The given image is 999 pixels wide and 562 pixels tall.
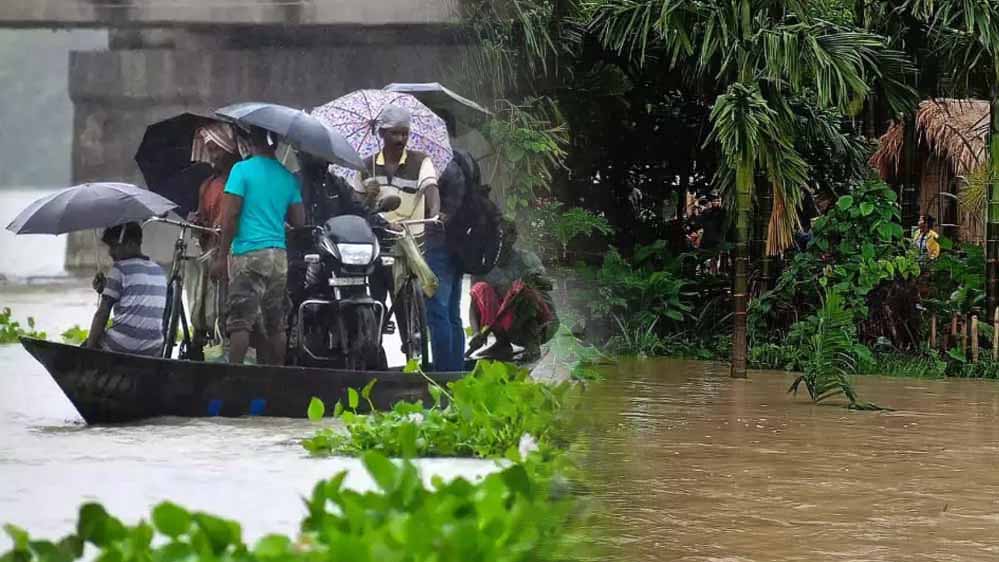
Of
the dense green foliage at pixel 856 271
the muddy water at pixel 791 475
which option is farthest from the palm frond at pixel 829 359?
the dense green foliage at pixel 856 271

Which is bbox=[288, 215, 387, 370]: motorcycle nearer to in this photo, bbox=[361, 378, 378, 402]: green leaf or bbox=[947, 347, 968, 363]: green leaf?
bbox=[361, 378, 378, 402]: green leaf

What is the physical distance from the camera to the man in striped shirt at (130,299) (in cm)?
263

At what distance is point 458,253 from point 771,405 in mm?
6447

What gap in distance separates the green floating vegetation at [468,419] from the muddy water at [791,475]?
233 millimetres

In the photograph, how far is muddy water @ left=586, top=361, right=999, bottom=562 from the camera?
Answer: 4.57 metres

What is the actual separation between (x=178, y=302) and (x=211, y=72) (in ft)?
2.85

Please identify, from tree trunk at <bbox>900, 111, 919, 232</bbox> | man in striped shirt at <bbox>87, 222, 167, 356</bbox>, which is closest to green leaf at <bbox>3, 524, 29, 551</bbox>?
man in striped shirt at <bbox>87, 222, 167, 356</bbox>

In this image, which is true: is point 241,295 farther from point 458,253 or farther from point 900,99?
point 900,99

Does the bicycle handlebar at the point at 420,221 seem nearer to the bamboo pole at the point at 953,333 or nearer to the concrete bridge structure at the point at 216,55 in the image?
the concrete bridge structure at the point at 216,55

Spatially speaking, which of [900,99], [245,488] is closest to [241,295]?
[245,488]

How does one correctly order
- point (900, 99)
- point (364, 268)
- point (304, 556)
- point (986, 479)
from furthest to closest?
1. point (900, 99)
2. point (986, 479)
3. point (364, 268)
4. point (304, 556)

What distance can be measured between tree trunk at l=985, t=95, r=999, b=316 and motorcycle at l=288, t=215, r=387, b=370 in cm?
851

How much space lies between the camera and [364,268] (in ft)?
11.4

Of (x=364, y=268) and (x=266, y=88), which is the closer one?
(x=266, y=88)
